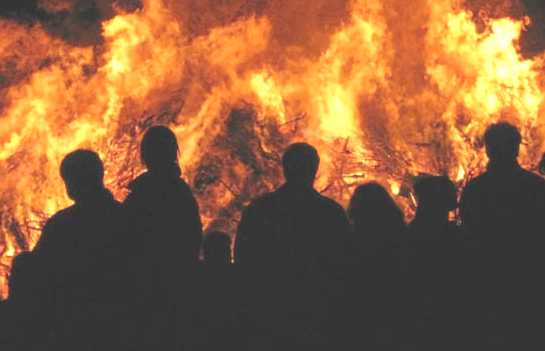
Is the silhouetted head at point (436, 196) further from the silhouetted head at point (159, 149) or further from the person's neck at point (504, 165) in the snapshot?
the silhouetted head at point (159, 149)

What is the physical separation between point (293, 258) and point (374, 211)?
0.65m

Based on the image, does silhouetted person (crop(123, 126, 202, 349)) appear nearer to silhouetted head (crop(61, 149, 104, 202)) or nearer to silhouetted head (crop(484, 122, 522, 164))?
silhouetted head (crop(61, 149, 104, 202))

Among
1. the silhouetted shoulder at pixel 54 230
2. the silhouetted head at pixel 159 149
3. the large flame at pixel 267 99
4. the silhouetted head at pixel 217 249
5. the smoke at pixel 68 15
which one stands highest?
the smoke at pixel 68 15

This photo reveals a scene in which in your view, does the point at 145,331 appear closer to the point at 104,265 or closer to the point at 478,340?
the point at 104,265

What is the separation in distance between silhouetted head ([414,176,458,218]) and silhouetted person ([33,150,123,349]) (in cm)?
189

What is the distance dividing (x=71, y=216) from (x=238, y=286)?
1074 millimetres

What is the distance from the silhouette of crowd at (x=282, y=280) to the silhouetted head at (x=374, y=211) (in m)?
0.02

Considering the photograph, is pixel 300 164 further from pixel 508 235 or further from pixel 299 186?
pixel 508 235

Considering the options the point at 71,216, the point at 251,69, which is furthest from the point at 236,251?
the point at 251,69

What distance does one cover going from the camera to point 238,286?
4262 mm

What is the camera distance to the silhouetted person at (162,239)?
411 cm

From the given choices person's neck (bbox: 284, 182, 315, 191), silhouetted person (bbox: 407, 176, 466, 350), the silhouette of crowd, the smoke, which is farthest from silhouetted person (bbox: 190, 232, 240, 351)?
the smoke

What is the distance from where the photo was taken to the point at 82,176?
163 inches

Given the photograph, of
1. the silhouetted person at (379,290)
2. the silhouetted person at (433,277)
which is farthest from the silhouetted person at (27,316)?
the silhouetted person at (433,277)
